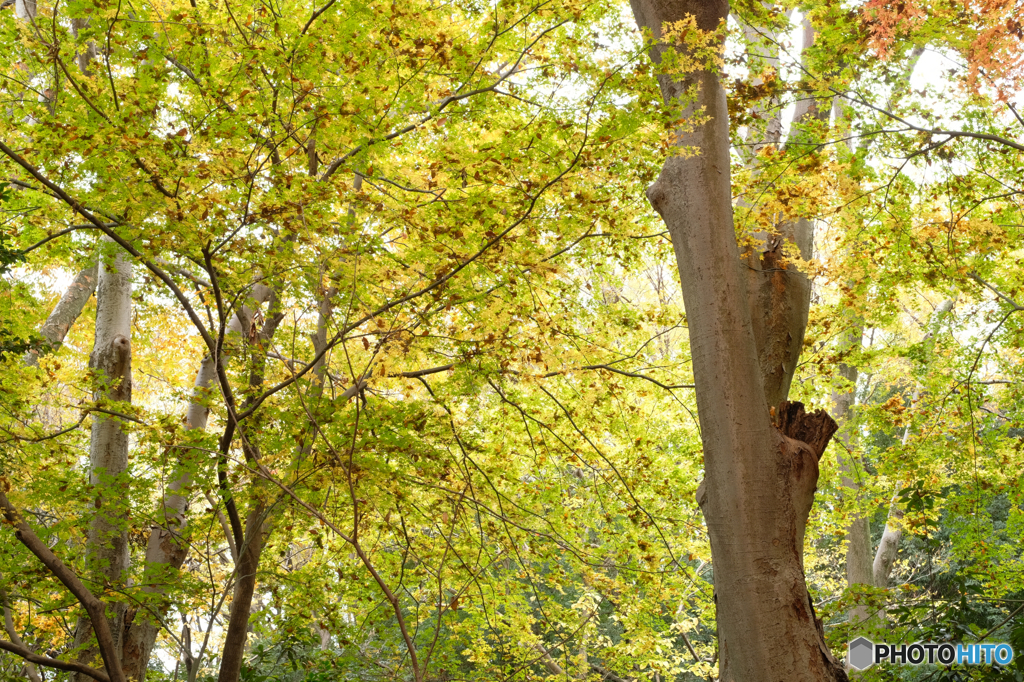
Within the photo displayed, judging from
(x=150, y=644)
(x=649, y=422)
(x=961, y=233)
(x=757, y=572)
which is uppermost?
(x=961, y=233)

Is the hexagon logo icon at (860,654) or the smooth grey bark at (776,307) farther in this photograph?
the hexagon logo icon at (860,654)

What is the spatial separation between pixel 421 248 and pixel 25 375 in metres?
2.75

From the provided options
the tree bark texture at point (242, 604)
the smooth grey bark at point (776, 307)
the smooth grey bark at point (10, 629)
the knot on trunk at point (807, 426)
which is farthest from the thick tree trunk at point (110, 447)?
the smooth grey bark at point (776, 307)

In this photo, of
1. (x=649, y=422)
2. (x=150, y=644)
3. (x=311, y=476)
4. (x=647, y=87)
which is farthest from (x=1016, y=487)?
(x=150, y=644)

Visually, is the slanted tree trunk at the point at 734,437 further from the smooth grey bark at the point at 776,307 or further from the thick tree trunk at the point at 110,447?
the thick tree trunk at the point at 110,447

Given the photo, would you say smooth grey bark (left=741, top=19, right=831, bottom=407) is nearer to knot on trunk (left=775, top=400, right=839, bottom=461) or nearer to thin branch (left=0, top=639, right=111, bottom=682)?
knot on trunk (left=775, top=400, right=839, bottom=461)

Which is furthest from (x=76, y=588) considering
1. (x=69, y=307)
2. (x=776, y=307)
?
(x=69, y=307)

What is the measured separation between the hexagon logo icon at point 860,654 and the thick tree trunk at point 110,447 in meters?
5.71

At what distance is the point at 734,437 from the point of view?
3057 millimetres

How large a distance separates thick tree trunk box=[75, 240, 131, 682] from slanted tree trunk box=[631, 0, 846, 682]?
308cm

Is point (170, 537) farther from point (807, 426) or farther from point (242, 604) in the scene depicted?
point (807, 426)

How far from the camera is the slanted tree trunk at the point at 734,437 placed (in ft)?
9.26

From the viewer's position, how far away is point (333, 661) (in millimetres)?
4582

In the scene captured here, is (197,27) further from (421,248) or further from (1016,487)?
(1016,487)
